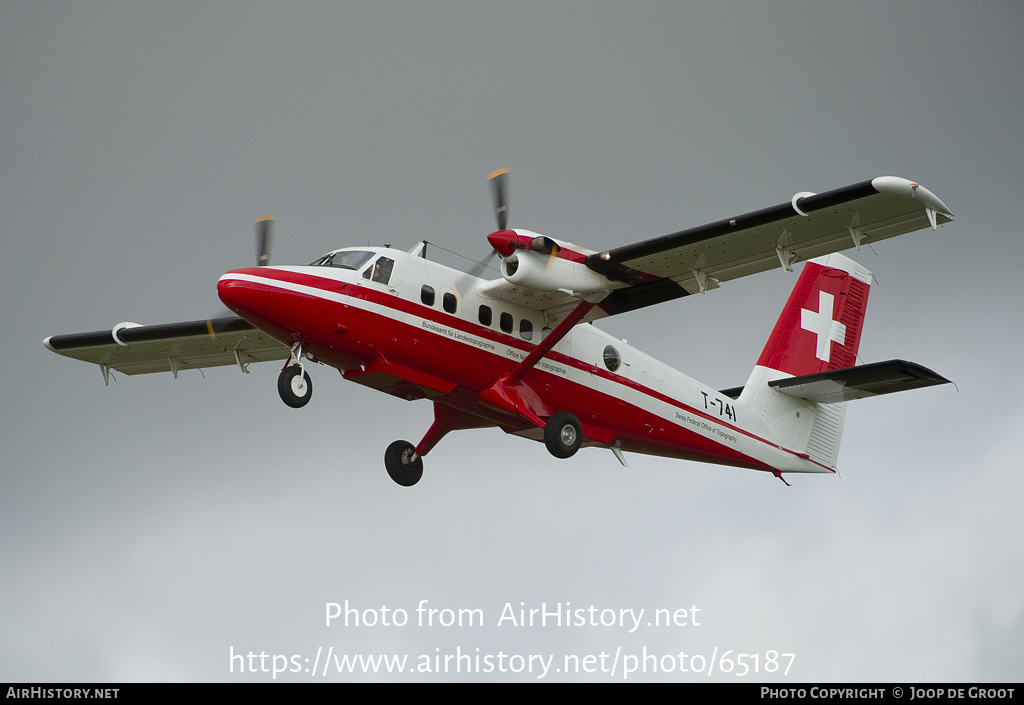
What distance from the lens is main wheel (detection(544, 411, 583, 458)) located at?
19.4m

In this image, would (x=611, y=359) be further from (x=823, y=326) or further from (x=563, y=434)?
(x=823, y=326)

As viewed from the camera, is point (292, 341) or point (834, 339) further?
point (834, 339)

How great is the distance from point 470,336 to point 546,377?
5.35 feet

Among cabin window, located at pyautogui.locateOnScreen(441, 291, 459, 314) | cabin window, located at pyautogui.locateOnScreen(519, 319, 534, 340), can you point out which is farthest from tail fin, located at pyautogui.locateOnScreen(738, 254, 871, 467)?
cabin window, located at pyautogui.locateOnScreen(441, 291, 459, 314)

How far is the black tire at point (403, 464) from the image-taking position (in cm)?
2114

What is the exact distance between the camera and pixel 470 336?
19.1 meters

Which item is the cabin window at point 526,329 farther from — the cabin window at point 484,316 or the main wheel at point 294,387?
the main wheel at point 294,387

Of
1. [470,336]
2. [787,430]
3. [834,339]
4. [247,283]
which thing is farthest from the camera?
[834,339]

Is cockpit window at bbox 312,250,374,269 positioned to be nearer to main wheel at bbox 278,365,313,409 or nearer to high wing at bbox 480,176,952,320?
main wheel at bbox 278,365,313,409

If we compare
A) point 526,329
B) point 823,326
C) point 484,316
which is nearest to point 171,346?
point 484,316

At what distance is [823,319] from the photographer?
25.5 meters

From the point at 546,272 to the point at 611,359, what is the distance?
9.46ft

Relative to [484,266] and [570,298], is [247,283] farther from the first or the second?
[570,298]

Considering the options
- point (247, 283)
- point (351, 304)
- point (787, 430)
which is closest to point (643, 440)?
point (787, 430)
